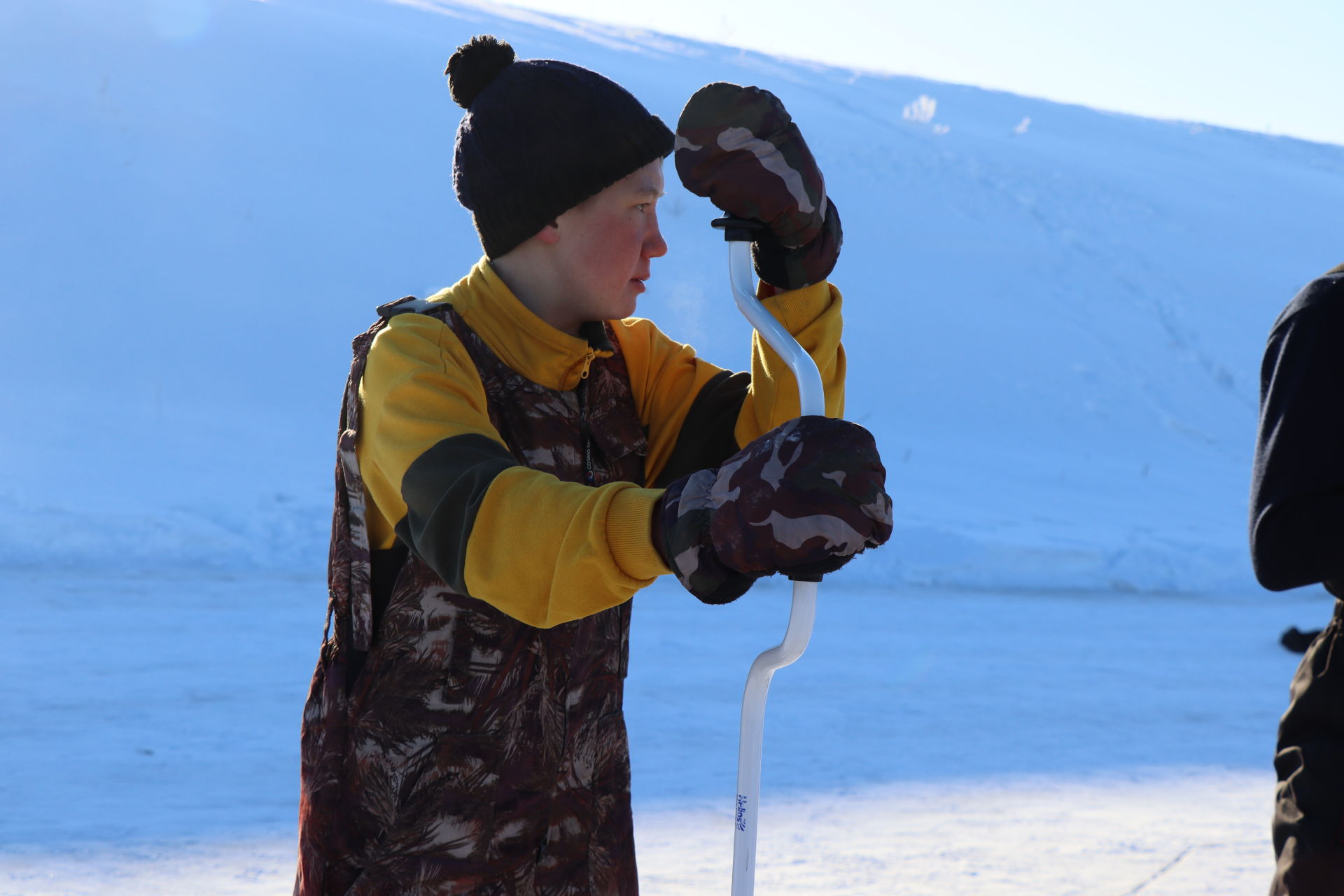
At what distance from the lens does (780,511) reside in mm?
1052

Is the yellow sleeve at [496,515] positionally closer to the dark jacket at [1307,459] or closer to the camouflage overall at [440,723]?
the camouflage overall at [440,723]

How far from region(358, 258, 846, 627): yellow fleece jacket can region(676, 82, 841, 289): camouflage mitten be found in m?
0.17

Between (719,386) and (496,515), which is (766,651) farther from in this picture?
(719,386)

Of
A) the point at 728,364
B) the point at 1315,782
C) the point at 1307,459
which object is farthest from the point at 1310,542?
the point at 728,364

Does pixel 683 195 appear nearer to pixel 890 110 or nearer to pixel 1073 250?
pixel 1073 250

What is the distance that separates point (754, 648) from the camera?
5.31 metres

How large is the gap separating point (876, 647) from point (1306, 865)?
3.87 m

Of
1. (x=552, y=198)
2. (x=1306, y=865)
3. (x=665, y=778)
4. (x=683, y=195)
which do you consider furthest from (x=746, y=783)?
(x=683, y=195)

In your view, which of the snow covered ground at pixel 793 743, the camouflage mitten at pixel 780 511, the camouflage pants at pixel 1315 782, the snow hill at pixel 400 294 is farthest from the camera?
the snow hill at pixel 400 294

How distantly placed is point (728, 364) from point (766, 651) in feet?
32.0

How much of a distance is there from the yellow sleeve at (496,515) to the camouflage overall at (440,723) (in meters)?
0.14

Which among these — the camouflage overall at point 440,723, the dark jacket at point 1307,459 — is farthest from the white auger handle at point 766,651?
the dark jacket at point 1307,459

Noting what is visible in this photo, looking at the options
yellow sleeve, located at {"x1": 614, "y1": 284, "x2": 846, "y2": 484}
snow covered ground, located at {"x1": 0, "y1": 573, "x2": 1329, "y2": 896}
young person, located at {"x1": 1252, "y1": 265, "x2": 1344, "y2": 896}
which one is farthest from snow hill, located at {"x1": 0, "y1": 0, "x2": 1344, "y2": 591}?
young person, located at {"x1": 1252, "y1": 265, "x2": 1344, "y2": 896}

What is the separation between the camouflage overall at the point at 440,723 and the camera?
142 centimetres
